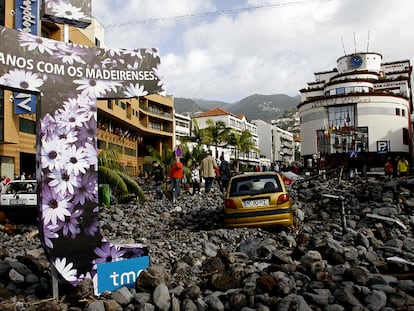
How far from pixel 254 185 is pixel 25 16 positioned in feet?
80.6

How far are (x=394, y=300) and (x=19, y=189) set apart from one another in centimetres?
1302

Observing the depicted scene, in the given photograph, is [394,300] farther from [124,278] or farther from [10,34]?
[10,34]

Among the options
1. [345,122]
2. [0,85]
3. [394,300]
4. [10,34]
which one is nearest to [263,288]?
[394,300]

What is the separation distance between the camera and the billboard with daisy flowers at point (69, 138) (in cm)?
492

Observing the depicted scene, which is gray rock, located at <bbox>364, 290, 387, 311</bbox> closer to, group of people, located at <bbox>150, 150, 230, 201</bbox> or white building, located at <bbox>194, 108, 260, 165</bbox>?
group of people, located at <bbox>150, 150, 230, 201</bbox>

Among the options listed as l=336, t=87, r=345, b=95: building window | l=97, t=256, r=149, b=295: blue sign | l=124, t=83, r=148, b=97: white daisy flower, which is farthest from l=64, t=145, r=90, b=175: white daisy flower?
l=336, t=87, r=345, b=95: building window

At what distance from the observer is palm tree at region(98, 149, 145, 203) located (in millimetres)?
15258

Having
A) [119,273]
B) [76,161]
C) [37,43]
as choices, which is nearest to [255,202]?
[119,273]

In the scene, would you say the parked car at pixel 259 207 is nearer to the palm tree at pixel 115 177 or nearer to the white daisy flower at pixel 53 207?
the white daisy flower at pixel 53 207

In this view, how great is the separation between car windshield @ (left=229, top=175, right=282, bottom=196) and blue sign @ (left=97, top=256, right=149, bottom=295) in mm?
4799

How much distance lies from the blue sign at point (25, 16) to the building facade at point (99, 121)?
0.06 metres

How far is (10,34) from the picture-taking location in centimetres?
486

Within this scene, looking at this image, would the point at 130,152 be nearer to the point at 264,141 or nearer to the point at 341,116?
the point at 341,116

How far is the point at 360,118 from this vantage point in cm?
5809
